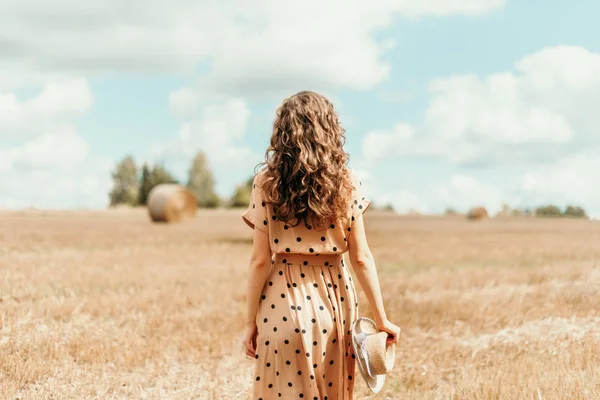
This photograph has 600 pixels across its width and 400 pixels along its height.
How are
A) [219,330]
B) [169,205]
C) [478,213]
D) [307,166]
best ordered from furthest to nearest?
[478,213]
[169,205]
[219,330]
[307,166]

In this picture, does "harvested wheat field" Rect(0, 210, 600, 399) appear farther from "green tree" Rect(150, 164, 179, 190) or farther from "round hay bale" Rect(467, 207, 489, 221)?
"green tree" Rect(150, 164, 179, 190)

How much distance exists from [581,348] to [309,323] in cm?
411

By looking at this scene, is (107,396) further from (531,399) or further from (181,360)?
(531,399)

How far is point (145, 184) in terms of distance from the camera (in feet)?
264

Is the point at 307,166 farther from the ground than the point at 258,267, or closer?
farther from the ground

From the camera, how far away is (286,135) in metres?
3.83

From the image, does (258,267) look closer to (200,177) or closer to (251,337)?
(251,337)

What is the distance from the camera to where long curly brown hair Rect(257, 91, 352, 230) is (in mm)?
3773

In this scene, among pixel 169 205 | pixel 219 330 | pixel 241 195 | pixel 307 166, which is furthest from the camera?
pixel 241 195

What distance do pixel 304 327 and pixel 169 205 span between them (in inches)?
1231

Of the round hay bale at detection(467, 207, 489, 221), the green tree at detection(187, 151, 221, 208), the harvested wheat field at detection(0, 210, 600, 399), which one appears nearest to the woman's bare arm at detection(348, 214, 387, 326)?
the harvested wheat field at detection(0, 210, 600, 399)

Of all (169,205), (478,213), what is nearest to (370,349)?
(169,205)

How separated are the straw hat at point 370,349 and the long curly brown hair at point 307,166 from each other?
68cm

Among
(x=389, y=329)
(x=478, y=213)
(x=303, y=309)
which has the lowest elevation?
(x=389, y=329)
